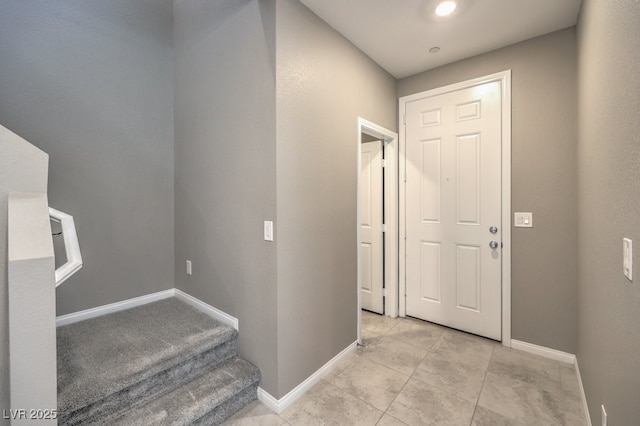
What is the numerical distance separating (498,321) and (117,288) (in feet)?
11.6

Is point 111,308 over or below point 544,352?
over

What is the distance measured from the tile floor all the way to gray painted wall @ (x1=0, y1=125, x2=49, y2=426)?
1158 millimetres

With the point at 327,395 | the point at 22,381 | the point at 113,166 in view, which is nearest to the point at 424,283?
the point at 327,395

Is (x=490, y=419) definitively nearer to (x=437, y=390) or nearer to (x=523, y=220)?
(x=437, y=390)

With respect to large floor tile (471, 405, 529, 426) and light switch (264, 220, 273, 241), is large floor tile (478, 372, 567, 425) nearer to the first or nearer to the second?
large floor tile (471, 405, 529, 426)

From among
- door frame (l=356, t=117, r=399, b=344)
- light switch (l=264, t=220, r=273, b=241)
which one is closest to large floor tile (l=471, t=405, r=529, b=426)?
door frame (l=356, t=117, r=399, b=344)

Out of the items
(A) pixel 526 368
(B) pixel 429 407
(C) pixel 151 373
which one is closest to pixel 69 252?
(C) pixel 151 373

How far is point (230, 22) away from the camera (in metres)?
2.13

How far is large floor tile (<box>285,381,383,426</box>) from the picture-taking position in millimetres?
1724

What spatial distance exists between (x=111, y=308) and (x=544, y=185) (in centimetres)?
391

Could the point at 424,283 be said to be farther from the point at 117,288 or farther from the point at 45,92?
the point at 45,92

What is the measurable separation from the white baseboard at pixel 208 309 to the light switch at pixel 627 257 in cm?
216

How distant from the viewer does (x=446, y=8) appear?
198 cm

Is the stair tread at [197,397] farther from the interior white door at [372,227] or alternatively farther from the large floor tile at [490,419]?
the interior white door at [372,227]
